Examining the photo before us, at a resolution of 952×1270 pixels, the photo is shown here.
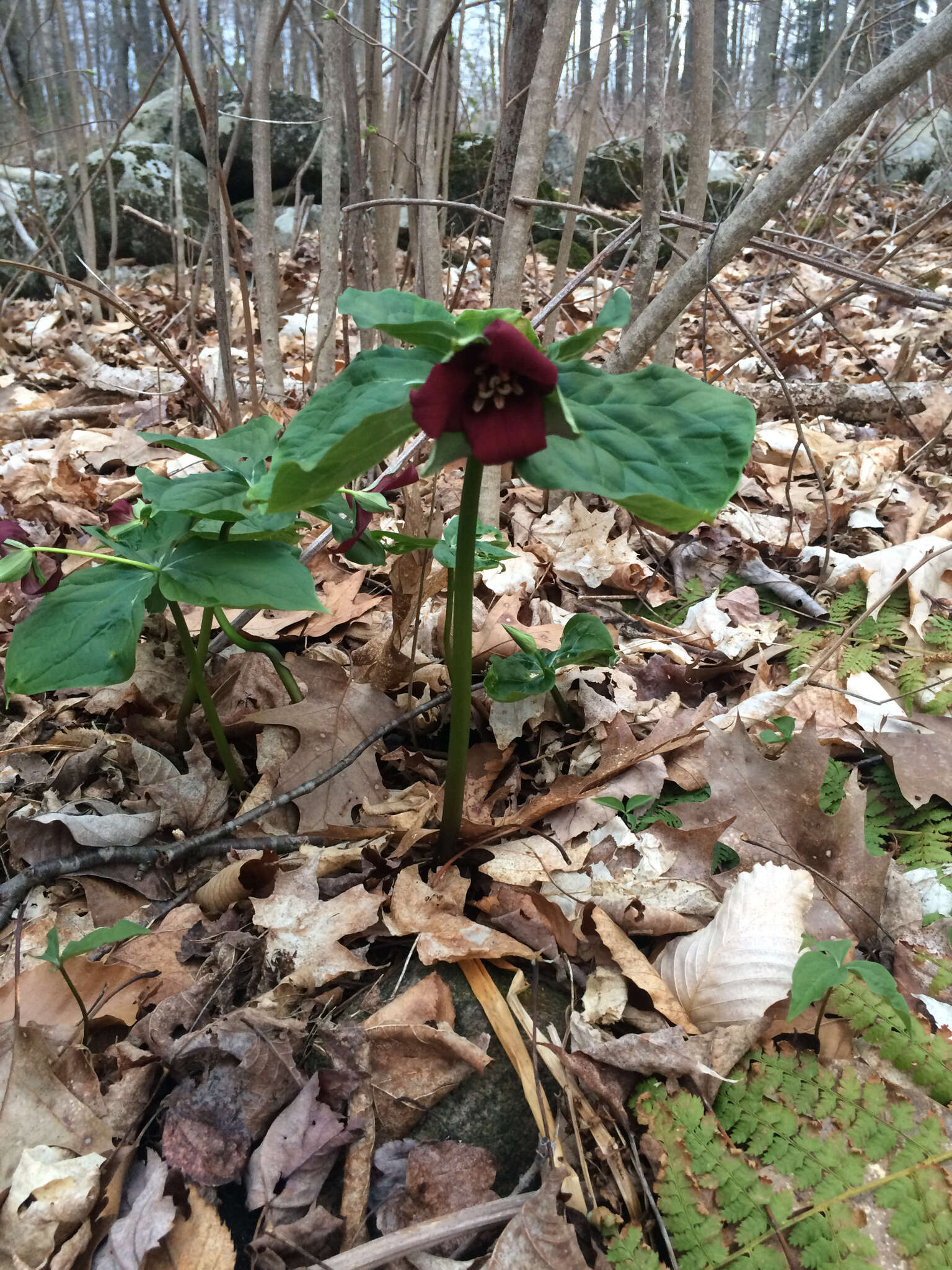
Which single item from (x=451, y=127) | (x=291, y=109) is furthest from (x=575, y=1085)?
(x=291, y=109)

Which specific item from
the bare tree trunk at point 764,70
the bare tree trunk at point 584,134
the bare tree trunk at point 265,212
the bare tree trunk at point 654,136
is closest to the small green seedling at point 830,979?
the bare tree trunk at point 654,136

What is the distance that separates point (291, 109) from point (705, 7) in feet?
23.6

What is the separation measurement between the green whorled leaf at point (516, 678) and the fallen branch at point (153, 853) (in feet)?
0.85

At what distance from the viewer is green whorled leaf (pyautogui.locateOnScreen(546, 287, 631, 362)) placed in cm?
92

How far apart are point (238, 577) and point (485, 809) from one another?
70cm

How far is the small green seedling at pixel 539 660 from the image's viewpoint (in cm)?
157

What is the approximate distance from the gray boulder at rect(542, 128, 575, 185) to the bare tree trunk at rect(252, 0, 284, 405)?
259 inches

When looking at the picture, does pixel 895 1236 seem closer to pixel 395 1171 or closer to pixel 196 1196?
pixel 395 1171

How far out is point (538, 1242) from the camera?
0.92 meters

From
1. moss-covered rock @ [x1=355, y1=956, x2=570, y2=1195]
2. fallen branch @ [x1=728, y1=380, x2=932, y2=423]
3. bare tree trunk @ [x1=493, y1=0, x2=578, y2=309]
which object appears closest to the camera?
moss-covered rock @ [x1=355, y1=956, x2=570, y2=1195]

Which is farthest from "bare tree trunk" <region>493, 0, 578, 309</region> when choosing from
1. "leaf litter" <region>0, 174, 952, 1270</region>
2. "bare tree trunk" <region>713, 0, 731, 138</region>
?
"bare tree trunk" <region>713, 0, 731, 138</region>

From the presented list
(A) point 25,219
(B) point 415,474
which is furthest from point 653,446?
(A) point 25,219

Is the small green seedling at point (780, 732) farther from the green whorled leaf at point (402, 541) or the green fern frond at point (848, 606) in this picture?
the green whorled leaf at point (402, 541)

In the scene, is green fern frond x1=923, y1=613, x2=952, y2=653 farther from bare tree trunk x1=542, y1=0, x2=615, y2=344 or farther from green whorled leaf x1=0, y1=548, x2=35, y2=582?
green whorled leaf x1=0, y1=548, x2=35, y2=582
